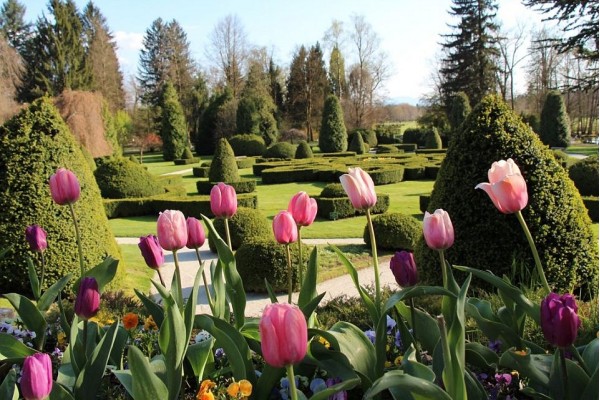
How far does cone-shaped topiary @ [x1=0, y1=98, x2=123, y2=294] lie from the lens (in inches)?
241

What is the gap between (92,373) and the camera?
67.7 inches

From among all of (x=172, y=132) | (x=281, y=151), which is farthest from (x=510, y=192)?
(x=172, y=132)

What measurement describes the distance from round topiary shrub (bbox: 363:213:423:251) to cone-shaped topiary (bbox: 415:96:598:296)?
4.49 m

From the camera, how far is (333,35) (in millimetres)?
48000

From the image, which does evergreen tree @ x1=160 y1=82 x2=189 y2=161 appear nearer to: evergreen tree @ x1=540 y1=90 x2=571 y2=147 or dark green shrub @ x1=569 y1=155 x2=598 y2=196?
evergreen tree @ x1=540 y1=90 x2=571 y2=147

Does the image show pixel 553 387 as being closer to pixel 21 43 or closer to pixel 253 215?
pixel 253 215

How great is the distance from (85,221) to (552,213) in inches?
192

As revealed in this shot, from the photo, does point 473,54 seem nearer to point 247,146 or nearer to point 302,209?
point 247,146

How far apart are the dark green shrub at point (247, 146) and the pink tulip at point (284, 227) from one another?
33.0m

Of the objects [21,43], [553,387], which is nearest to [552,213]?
[553,387]

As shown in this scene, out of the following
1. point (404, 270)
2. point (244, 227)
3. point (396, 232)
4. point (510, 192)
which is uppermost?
point (510, 192)

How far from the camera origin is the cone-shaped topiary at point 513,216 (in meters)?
4.55

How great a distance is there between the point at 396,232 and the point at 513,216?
479 centimetres

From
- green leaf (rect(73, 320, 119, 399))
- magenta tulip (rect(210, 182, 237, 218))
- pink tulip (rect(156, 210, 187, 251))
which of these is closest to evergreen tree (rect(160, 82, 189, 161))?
magenta tulip (rect(210, 182, 237, 218))
